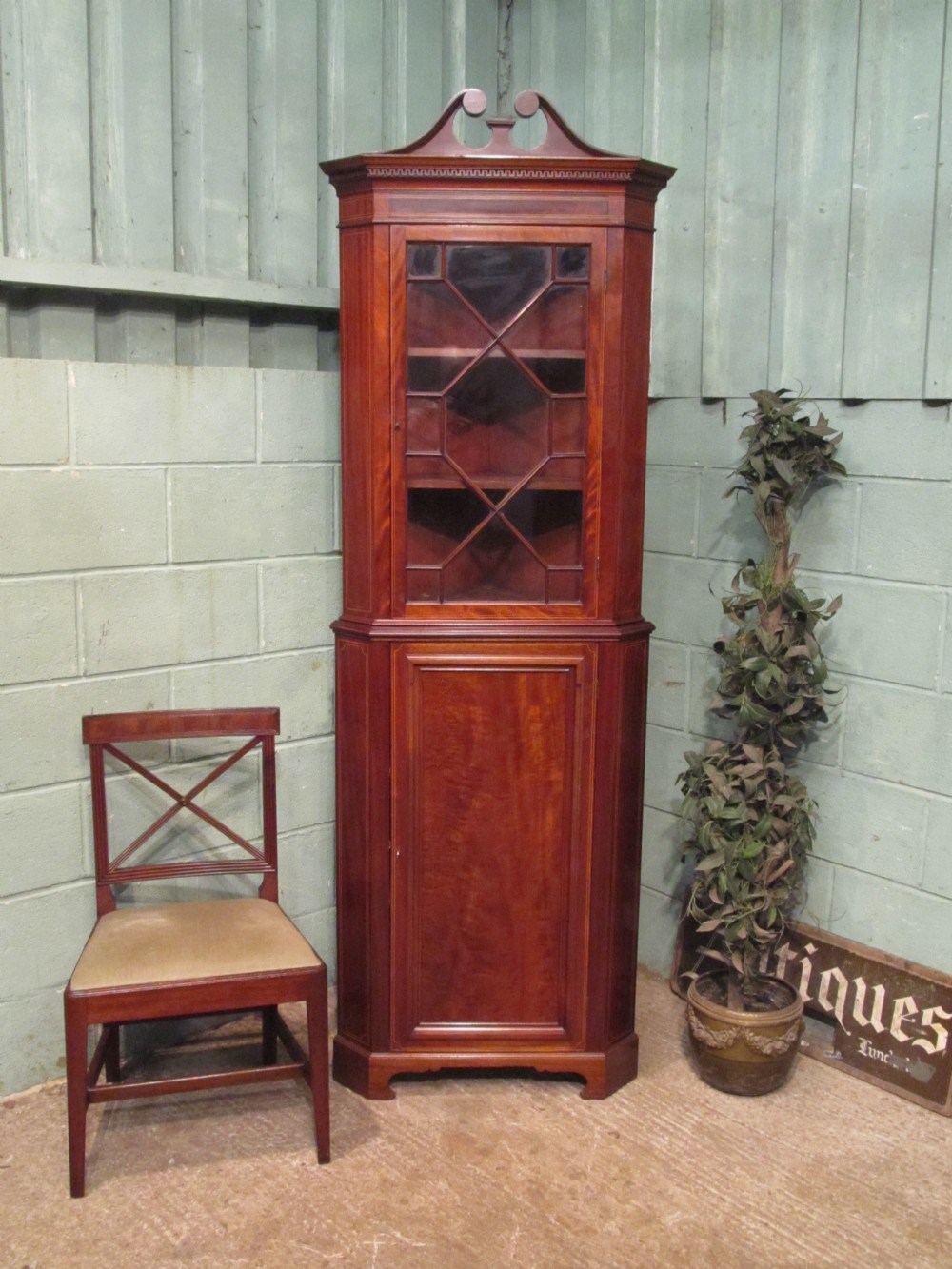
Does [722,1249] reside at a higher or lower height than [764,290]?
lower

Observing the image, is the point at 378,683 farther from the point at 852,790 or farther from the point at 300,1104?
the point at 852,790

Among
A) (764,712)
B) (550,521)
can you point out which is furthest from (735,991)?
(550,521)

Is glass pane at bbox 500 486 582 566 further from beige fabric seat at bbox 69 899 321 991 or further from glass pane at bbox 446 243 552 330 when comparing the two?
beige fabric seat at bbox 69 899 321 991

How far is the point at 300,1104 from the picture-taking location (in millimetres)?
2656

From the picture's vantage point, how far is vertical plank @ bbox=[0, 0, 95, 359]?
2422mm

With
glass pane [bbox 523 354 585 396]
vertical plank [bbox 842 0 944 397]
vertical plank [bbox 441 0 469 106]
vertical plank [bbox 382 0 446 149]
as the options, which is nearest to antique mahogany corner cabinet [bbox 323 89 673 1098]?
glass pane [bbox 523 354 585 396]

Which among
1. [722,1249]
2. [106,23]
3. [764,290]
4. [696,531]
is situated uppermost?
[106,23]

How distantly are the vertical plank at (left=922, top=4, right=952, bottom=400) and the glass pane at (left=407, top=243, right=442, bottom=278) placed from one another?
102 centimetres

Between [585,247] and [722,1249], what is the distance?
191cm

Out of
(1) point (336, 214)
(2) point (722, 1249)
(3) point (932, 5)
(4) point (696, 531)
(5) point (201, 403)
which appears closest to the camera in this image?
(2) point (722, 1249)

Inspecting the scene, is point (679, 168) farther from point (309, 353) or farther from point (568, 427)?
point (309, 353)

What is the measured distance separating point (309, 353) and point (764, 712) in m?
1.36

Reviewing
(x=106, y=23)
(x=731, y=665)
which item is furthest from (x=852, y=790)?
(x=106, y=23)

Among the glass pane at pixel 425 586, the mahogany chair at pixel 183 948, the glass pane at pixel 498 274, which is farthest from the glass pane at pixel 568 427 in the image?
the mahogany chair at pixel 183 948
